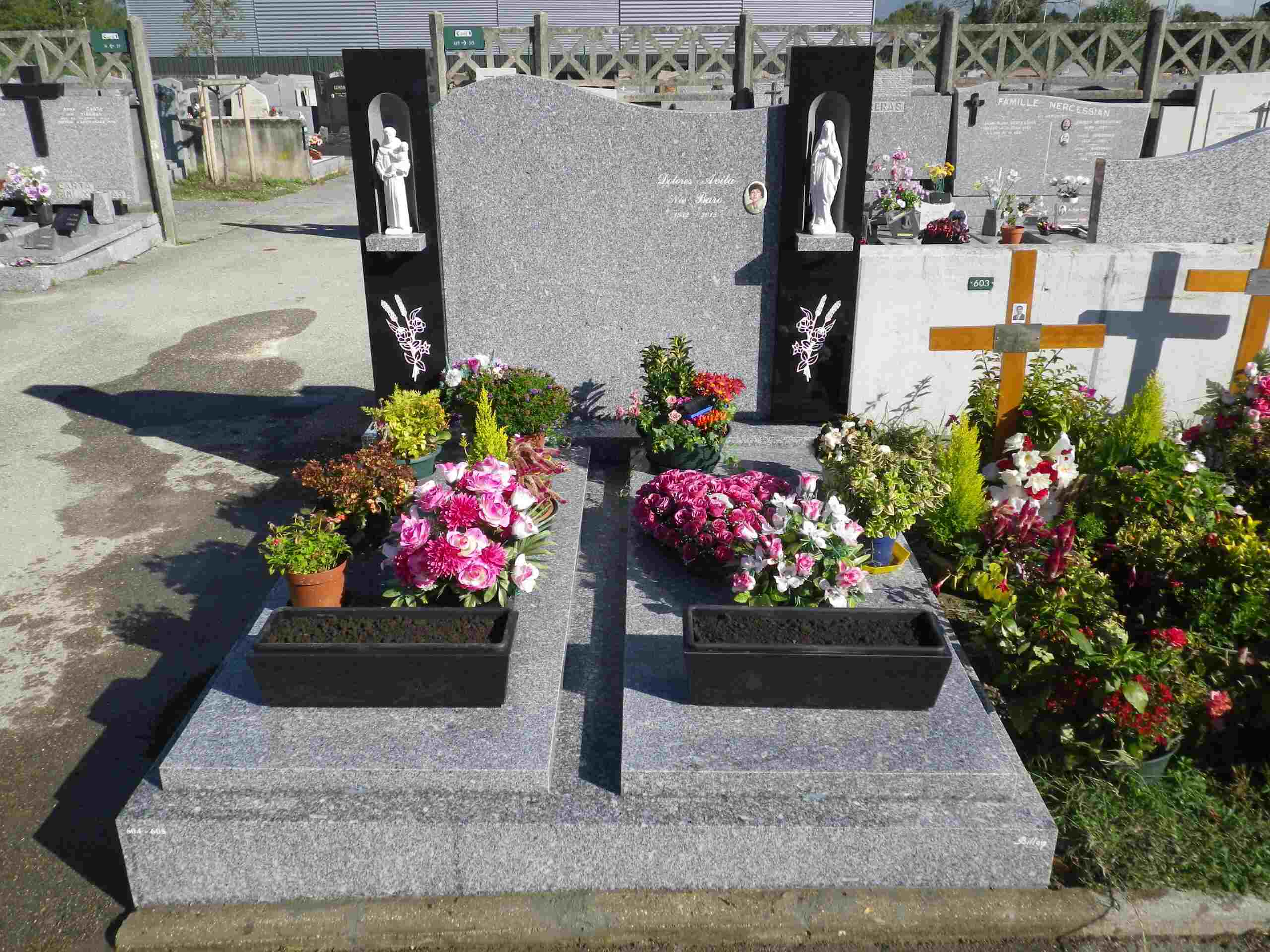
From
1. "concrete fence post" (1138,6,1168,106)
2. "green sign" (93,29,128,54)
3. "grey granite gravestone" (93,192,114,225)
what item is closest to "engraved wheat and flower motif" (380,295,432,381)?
"grey granite gravestone" (93,192,114,225)

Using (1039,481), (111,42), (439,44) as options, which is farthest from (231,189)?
(1039,481)

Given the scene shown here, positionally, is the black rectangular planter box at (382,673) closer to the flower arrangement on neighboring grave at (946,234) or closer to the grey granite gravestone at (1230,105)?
the flower arrangement on neighboring grave at (946,234)

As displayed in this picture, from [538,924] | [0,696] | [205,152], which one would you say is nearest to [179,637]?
[0,696]

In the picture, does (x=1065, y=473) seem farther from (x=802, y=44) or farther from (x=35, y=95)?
(x=35, y=95)

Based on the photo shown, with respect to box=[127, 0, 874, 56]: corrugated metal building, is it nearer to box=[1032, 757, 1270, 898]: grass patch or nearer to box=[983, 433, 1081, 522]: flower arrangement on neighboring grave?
box=[983, 433, 1081, 522]: flower arrangement on neighboring grave

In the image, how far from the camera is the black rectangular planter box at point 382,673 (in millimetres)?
3805

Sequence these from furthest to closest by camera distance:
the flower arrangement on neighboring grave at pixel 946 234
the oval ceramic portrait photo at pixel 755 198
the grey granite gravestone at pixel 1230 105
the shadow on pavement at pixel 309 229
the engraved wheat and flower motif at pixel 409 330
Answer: the shadow on pavement at pixel 309 229 < the grey granite gravestone at pixel 1230 105 < the flower arrangement on neighboring grave at pixel 946 234 < the engraved wheat and flower motif at pixel 409 330 < the oval ceramic portrait photo at pixel 755 198

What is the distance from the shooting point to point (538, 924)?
3.48 meters

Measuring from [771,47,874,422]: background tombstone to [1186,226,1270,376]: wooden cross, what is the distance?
90.1 inches

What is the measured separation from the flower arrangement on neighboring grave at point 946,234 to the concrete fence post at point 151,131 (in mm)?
12175

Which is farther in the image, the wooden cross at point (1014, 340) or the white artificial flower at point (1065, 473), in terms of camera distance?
the wooden cross at point (1014, 340)

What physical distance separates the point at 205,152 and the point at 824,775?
23.6 meters

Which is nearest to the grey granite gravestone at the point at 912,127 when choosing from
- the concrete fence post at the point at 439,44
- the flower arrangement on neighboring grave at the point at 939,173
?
the flower arrangement on neighboring grave at the point at 939,173

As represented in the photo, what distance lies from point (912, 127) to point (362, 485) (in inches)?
515
